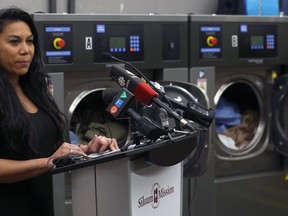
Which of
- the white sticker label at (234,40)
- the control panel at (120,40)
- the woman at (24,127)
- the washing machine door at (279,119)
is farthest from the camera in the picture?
the washing machine door at (279,119)

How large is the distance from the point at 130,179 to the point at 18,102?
58cm

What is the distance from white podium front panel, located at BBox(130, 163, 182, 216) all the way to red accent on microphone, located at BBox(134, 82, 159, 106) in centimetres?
18

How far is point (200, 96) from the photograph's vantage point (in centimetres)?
271

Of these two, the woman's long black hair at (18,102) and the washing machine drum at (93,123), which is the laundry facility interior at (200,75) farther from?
the woman's long black hair at (18,102)

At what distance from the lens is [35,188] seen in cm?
175

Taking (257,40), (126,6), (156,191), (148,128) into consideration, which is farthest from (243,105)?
(148,128)

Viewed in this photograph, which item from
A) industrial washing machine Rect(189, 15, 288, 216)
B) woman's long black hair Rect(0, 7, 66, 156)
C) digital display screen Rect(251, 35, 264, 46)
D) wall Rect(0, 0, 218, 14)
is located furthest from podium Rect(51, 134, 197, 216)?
digital display screen Rect(251, 35, 264, 46)

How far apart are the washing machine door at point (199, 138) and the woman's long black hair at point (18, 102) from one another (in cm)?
83

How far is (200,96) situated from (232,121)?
82 centimetres

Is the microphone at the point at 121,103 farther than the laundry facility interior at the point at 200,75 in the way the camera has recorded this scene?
No

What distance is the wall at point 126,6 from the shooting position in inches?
114

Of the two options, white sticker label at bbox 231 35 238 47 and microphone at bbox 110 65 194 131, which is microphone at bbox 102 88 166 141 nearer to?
microphone at bbox 110 65 194 131

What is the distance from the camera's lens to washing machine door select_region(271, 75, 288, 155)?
3.35 meters

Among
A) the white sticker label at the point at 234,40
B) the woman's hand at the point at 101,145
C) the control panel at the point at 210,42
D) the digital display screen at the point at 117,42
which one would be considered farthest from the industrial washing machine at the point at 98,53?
the woman's hand at the point at 101,145
